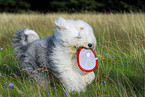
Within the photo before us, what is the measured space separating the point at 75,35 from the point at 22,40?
3.84ft

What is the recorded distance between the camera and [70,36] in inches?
95.7

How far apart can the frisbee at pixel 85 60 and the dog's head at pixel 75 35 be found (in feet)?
0.29

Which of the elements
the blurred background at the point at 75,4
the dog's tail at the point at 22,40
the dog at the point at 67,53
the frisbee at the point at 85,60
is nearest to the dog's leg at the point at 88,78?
the dog at the point at 67,53

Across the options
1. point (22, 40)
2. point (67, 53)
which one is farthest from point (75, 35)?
point (22, 40)

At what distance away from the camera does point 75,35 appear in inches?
96.0

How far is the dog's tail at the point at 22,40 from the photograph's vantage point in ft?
10.2

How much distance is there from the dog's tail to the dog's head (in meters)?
0.84

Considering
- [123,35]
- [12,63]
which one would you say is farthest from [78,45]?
[123,35]

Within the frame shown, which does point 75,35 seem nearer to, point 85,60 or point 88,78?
point 85,60

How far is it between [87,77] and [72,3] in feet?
58.8

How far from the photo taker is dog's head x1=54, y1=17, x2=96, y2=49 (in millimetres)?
2396

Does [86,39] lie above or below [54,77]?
above

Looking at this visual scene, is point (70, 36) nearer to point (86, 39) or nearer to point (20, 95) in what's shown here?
point (86, 39)

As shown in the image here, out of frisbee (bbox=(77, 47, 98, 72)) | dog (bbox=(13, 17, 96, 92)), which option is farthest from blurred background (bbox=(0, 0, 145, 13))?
frisbee (bbox=(77, 47, 98, 72))
